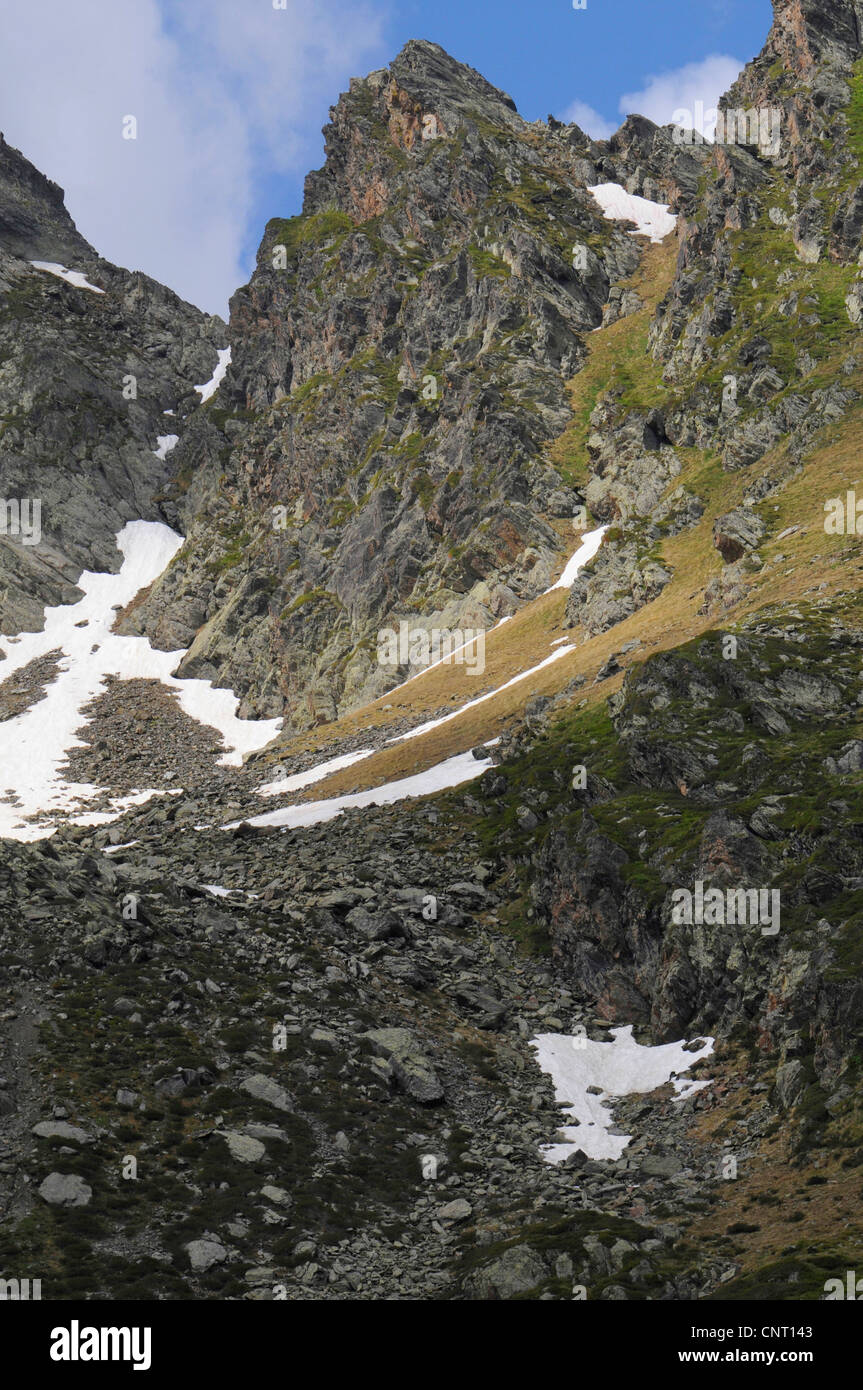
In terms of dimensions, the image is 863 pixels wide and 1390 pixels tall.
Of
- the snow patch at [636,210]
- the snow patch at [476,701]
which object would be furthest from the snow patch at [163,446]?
the snow patch at [476,701]

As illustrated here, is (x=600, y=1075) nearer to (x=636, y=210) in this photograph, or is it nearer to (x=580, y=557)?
(x=580, y=557)

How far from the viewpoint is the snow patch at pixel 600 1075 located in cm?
3150

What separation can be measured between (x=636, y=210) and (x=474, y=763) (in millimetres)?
140189

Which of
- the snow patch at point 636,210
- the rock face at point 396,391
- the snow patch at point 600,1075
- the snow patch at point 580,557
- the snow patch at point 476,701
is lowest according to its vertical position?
the snow patch at point 600,1075

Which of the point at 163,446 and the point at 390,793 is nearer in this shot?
the point at 390,793

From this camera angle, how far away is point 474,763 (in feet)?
210

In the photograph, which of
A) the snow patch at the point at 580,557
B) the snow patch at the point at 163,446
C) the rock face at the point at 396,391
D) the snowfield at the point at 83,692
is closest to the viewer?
the snowfield at the point at 83,692

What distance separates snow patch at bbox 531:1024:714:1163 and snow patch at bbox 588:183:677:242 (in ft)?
495

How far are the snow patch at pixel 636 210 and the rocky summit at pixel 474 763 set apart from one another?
5.25ft

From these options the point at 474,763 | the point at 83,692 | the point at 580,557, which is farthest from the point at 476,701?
the point at 83,692

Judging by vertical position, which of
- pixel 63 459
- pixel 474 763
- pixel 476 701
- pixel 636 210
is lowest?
pixel 474 763

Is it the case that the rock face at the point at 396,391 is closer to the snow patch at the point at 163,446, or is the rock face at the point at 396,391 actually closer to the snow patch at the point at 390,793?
the snow patch at the point at 163,446
